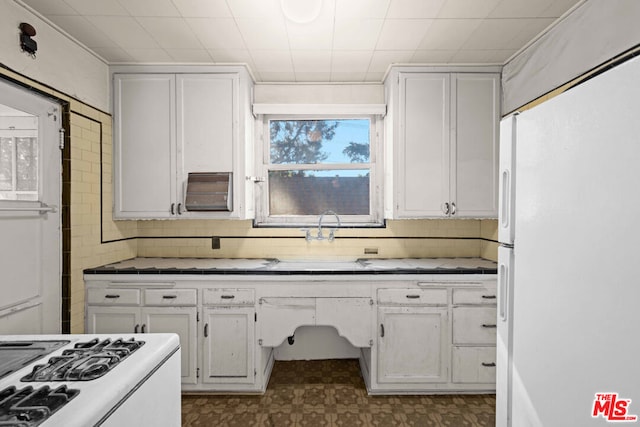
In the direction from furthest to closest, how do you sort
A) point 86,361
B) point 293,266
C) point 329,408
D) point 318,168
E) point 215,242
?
point 318,168, point 215,242, point 293,266, point 329,408, point 86,361

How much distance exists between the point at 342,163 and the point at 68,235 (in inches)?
89.0

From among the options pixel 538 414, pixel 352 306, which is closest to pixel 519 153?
pixel 538 414

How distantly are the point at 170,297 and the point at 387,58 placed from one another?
248 centimetres

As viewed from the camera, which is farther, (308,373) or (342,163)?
(342,163)

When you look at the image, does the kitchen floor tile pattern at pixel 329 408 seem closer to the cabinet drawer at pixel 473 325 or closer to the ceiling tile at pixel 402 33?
the cabinet drawer at pixel 473 325

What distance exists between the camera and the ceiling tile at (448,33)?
220cm

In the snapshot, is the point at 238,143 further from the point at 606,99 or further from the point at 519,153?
the point at 606,99

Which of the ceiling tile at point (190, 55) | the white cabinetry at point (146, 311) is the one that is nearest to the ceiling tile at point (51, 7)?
the ceiling tile at point (190, 55)

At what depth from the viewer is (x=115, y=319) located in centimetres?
255

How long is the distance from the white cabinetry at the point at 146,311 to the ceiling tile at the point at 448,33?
249 centimetres

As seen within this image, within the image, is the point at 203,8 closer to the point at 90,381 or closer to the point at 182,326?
the point at 90,381

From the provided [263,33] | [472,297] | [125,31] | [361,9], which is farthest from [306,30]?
[472,297]

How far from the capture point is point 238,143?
2.82 metres

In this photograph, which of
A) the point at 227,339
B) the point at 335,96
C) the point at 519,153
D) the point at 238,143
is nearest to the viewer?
the point at 519,153
